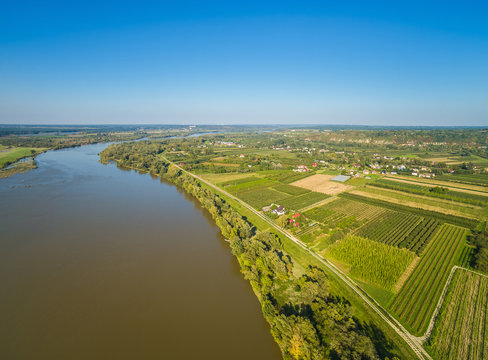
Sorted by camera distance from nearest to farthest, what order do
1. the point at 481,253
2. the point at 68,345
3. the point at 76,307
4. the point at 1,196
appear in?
1. the point at 68,345
2. the point at 76,307
3. the point at 481,253
4. the point at 1,196

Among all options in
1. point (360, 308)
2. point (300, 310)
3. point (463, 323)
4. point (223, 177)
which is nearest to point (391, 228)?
point (463, 323)

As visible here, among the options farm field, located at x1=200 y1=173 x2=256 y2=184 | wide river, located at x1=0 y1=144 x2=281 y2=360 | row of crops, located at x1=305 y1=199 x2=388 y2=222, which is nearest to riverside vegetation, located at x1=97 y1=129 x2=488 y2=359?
row of crops, located at x1=305 y1=199 x2=388 y2=222

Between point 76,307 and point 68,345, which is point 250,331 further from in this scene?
point 76,307

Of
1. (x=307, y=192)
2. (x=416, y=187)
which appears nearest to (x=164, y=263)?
(x=307, y=192)

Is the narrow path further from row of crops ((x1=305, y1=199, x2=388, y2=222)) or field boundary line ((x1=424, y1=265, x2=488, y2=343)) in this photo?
row of crops ((x1=305, y1=199, x2=388, y2=222))

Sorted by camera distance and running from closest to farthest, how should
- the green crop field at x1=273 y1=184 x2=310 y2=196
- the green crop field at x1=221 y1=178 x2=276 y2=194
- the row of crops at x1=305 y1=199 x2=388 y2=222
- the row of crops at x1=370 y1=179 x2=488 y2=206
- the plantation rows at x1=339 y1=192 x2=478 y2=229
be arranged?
1. the plantation rows at x1=339 y1=192 x2=478 y2=229
2. the row of crops at x1=305 y1=199 x2=388 y2=222
3. the row of crops at x1=370 y1=179 x2=488 y2=206
4. the green crop field at x1=273 y1=184 x2=310 y2=196
5. the green crop field at x1=221 y1=178 x2=276 y2=194

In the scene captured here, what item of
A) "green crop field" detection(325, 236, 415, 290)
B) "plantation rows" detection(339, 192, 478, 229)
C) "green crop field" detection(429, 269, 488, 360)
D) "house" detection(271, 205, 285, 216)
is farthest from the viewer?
"house" detection(271, 205, 285, 216)

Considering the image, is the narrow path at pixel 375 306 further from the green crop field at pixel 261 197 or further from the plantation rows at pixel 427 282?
the green crop field at pixel 261 197

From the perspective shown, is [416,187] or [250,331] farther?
[416,187]
